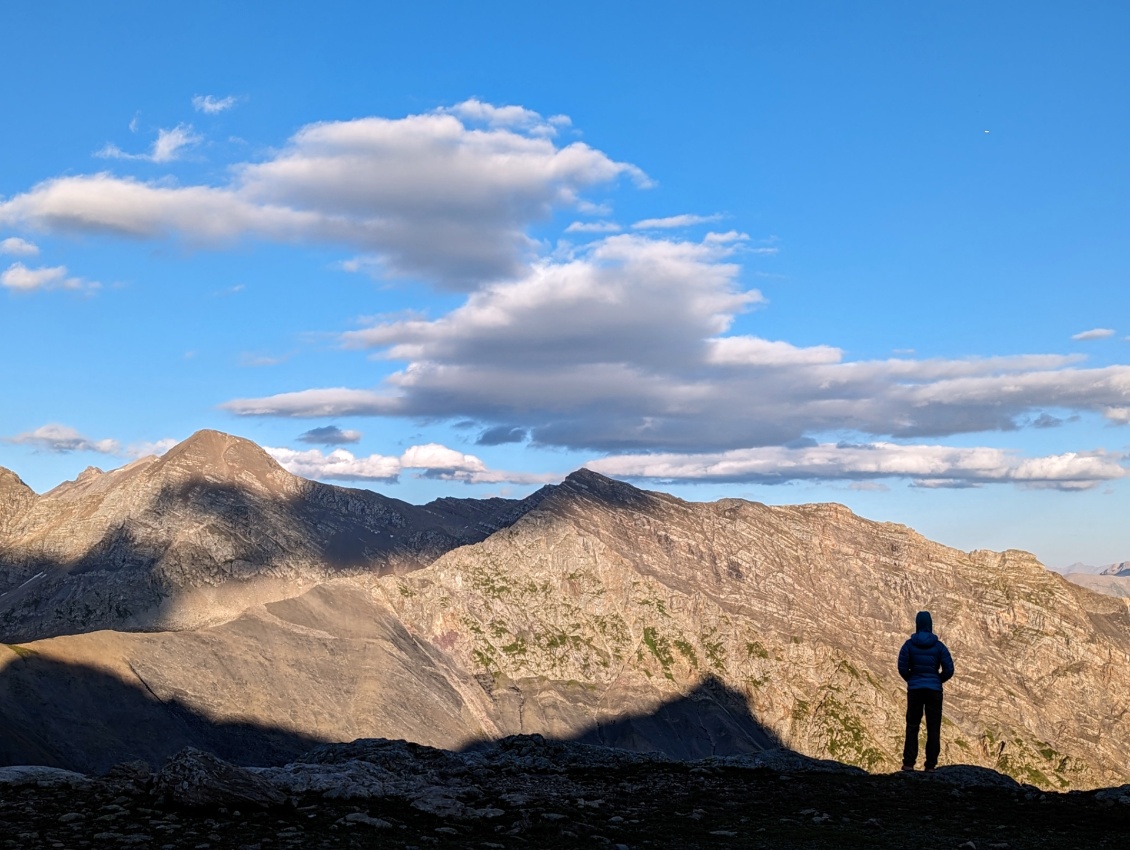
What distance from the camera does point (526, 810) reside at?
19.0 meters

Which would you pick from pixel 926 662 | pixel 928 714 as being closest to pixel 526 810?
pixel 926 662

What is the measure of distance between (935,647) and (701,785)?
8083mm

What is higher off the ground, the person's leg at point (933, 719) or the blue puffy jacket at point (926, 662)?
the blue puffy jacket at point (926, 662)

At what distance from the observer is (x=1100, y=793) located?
21.4 metres

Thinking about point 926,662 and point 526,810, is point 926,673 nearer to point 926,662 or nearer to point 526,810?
point 926,662

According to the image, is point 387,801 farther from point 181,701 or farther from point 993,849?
point 181,701

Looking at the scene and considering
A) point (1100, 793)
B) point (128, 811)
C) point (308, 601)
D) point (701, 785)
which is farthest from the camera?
point (308, 601)

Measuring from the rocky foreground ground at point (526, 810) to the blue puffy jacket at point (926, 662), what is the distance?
2.59m

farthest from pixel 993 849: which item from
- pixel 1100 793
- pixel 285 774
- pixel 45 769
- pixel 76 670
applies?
pixel 76 670

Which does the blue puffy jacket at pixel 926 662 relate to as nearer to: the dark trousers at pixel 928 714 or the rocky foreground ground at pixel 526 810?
the dark trousers at pixel 928 714

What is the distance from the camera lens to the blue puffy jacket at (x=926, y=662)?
26547 millimetres

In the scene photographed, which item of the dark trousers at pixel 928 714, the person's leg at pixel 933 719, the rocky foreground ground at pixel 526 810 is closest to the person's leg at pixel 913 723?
the dark trousers at pixel 928 714

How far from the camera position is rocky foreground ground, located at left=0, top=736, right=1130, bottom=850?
53.4ft

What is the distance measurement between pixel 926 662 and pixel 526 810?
1320cm
